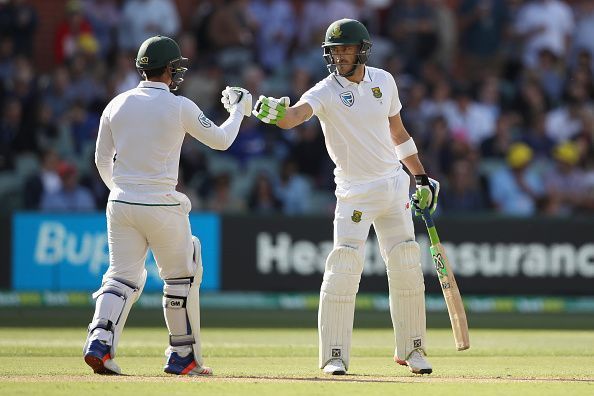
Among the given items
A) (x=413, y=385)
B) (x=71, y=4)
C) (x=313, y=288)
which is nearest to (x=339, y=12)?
(x=71, y=4)

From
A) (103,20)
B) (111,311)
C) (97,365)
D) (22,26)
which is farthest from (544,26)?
(97,365)

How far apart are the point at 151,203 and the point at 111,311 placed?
0.66 meters

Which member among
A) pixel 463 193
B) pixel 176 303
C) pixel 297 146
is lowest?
pixel 176 303

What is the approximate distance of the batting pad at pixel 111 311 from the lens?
23.3ft

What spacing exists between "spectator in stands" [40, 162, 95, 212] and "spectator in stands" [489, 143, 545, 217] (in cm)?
476

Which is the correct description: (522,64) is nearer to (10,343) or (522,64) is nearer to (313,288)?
(313,288)

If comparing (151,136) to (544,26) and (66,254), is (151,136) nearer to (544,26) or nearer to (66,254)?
(66,254)

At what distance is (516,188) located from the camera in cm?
1499

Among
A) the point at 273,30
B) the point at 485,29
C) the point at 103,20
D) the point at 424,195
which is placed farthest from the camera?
the point at 485,29

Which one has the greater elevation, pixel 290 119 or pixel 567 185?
pixel 567 185

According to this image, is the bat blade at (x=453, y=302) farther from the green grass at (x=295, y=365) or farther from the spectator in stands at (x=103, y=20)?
the spectator in stands at (x=103, y=20)

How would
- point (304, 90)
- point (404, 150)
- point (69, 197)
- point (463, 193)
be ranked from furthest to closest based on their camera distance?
point (304, 90) → point (463, 193) → point (69, 197) → point (404, 150)

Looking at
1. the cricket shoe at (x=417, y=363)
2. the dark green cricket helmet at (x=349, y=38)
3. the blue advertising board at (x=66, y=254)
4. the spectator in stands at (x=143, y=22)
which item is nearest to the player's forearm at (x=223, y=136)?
the dark green cricket helmet at (x=349, y=38)

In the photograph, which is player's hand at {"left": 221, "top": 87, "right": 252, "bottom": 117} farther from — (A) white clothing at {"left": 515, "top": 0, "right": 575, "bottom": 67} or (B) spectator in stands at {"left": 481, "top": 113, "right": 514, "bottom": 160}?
(A) white clothing at {"left": 515, "top": 0, "right": 575, "bottom": 67}
